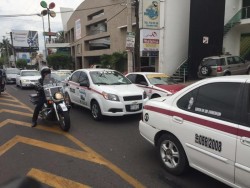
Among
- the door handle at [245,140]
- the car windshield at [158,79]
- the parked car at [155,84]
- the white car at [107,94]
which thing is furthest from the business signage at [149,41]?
the door handle at [245,140]

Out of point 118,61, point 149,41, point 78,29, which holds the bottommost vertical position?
point 118,61

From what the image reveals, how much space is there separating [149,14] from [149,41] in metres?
1.74

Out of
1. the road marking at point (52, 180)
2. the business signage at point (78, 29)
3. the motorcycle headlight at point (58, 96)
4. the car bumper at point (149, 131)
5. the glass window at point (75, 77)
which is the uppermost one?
the business signage at point (78, 29)

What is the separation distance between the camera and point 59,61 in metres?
42.8

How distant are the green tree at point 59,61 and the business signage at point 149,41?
2657cm

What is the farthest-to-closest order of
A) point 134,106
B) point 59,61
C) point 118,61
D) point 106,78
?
point 59,61 → point 118,61 → point 106,78 → point 134,106

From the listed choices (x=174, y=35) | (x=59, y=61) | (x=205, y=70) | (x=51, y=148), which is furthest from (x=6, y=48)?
(x=51, y=148)

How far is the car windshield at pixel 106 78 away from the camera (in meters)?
8.58

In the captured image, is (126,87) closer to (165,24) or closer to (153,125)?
(153,125)

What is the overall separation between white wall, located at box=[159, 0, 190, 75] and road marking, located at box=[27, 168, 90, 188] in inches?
633

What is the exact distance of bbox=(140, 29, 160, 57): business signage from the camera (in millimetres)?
17198

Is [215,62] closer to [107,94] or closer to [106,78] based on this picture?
[106,78]

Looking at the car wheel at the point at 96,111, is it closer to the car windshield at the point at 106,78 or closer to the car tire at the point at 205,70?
the car windshield at the point at 106,78

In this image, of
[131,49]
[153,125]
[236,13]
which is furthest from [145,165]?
[236,13]
